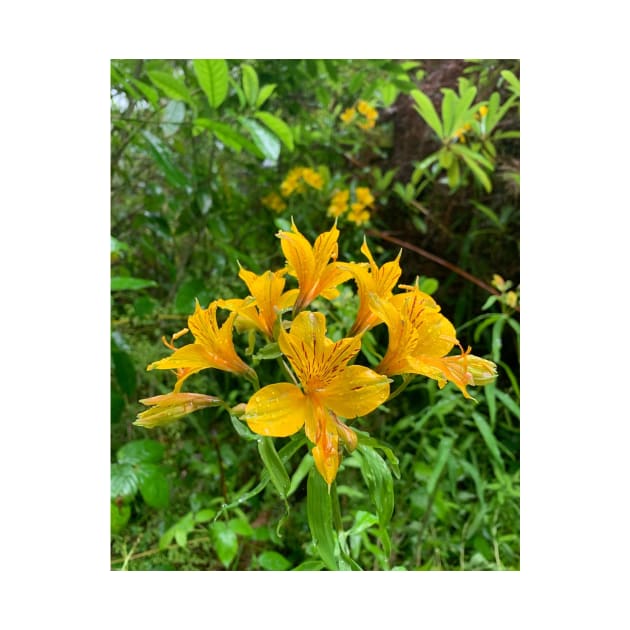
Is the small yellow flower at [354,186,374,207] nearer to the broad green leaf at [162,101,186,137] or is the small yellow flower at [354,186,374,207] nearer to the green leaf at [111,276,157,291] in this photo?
Answer: the broad green leaf at [162,101,186,137]

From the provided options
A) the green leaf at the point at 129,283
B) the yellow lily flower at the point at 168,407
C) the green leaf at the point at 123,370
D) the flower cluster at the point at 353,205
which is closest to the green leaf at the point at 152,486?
the green leaf at the point at 123,370

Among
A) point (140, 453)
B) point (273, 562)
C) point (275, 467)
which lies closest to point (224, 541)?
point (273, 562)

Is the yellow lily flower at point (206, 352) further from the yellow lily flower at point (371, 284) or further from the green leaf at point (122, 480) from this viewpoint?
the green leaf at point (122, 480)

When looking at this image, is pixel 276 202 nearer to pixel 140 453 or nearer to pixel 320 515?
pixel 140 453

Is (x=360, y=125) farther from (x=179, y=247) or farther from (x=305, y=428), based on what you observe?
(x=305, y=428)

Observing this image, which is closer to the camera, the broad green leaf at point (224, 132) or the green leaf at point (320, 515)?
the green leaf at point (320, 515)

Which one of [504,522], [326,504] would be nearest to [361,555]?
[504,522]

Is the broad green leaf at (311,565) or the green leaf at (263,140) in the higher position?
the green leaf at (263,140)

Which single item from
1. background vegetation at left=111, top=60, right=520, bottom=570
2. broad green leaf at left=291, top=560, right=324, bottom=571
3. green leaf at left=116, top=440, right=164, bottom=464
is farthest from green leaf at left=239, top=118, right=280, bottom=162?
broad green leaf at left=291, top=560, right=324, bottom=571
